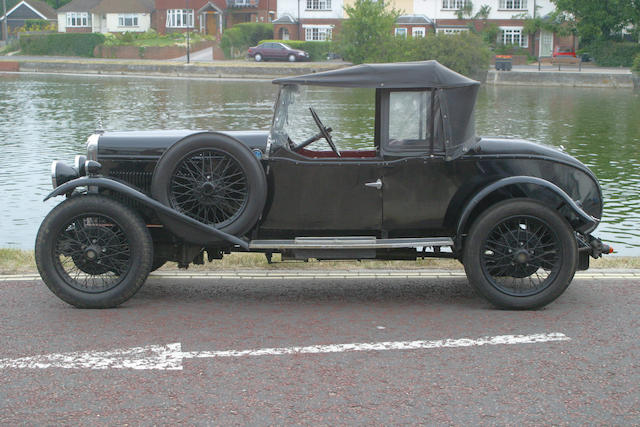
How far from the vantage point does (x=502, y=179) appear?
6.64 meters

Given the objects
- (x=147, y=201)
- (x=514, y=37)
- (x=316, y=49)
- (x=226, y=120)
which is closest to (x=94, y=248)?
(x=147, y=201)

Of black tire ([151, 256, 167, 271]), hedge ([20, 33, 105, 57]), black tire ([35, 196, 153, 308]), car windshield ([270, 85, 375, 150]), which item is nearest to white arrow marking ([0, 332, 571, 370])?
black tire ([35, 196, 153, 308])

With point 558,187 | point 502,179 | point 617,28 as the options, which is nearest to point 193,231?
point 502,179

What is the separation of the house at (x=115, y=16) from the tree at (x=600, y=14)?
43.2 metres

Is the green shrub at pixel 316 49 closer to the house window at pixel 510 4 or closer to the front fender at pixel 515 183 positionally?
the house window at pixel 510 4

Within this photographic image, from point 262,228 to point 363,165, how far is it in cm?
100

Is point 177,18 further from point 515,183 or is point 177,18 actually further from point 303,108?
point 515,183

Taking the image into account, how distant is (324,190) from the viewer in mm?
6711

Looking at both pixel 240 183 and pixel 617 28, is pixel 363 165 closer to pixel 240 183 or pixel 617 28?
pixel 240 183

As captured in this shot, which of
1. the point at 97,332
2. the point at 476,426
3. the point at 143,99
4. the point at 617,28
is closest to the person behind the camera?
the point at 476,426

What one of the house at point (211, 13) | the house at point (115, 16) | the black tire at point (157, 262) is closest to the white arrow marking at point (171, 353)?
the black tire at point (157, 262)

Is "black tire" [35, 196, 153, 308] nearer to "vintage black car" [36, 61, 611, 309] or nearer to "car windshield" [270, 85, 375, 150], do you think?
"vintage black car" [36, 61, 611, 309]

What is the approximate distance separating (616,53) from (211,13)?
39.6 meters

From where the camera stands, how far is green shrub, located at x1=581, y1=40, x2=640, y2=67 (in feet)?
197
